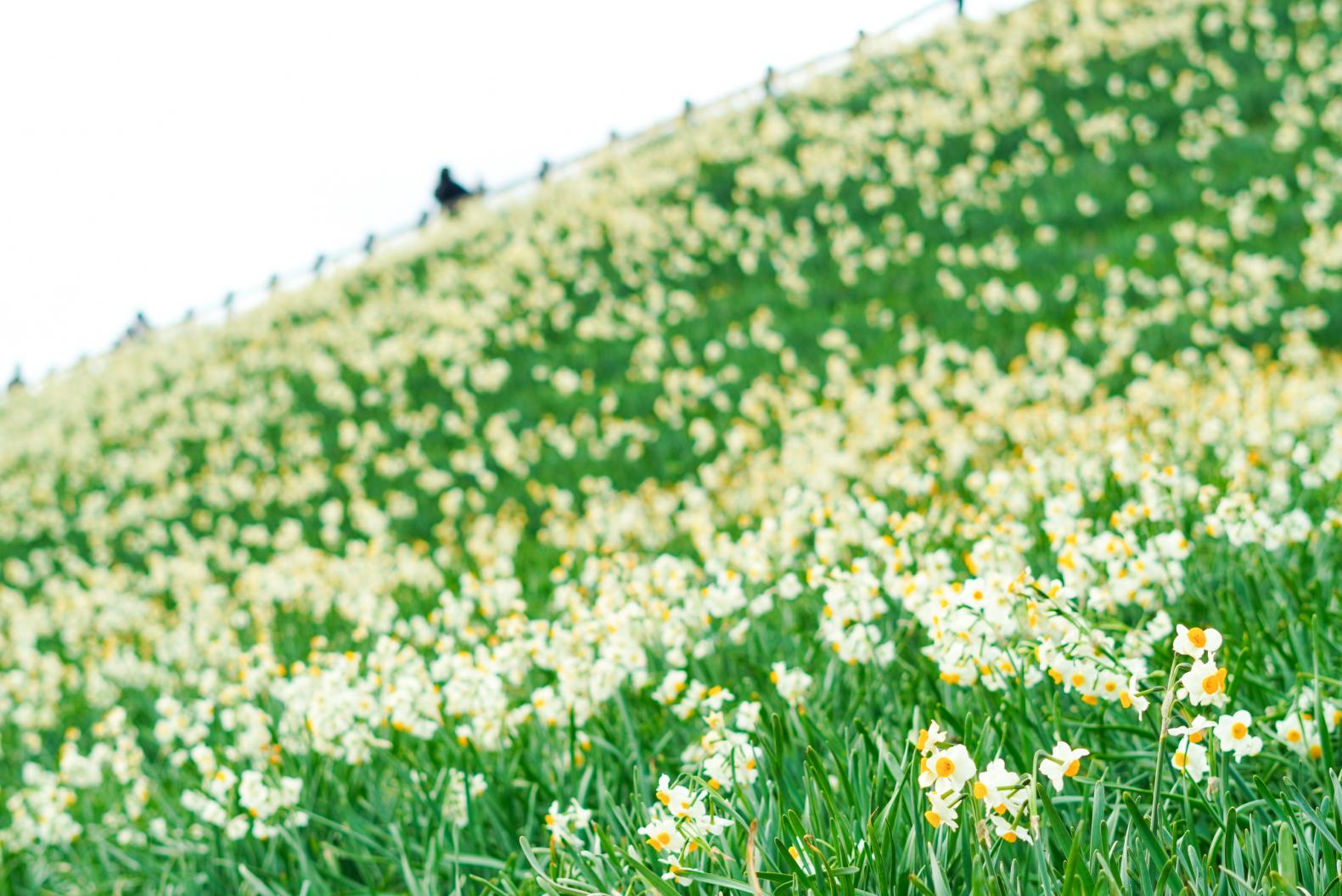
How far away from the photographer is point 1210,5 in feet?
54.1

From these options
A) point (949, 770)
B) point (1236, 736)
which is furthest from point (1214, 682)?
point (949, 770)

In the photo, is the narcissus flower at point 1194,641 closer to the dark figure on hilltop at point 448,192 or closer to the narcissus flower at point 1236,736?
the narcissus flower at point 1236,736

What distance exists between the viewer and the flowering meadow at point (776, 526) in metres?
2.07

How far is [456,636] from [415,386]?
8.80 m

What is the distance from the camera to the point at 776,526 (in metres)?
3.92

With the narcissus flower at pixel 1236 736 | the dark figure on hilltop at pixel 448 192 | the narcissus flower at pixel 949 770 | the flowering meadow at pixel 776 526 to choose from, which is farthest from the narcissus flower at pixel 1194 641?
the dark figure on hilltop at pixel 448 192

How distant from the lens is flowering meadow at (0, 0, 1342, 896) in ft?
6.79

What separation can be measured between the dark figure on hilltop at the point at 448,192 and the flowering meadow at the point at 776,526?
431 cm

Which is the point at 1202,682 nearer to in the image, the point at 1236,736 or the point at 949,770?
the point at 1236,736

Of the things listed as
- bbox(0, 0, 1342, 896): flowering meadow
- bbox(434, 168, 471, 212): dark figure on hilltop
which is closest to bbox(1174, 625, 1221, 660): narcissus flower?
bbox(0, 0, 1342, 896): flowering meadow

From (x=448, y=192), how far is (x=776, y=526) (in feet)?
76.1

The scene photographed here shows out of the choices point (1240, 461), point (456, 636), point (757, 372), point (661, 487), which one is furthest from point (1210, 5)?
point (456, 636)

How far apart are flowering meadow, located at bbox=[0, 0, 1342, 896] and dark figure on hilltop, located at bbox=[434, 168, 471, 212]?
4315mm

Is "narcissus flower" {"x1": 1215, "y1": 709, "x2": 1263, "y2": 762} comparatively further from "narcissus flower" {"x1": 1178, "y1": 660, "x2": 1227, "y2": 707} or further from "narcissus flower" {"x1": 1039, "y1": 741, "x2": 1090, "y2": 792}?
"narcissus flower" {"x1": 1039, "y1": 741, "x2": 1090, "y2": 792}
